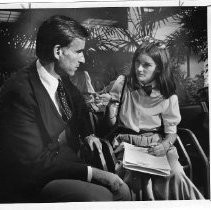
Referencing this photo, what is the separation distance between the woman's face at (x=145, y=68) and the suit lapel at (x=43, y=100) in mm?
547

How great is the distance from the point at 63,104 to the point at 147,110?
0.51 metres

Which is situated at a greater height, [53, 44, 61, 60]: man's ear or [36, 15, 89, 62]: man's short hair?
[36, 15, 89, 62]: man's short hair

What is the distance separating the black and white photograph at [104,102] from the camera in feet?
6.28

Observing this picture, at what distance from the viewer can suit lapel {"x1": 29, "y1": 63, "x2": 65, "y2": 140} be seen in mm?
1912

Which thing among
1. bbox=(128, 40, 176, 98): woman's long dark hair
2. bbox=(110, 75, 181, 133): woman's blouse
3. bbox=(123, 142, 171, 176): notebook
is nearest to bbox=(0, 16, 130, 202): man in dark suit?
bbox=(123, 142, 171, 176): notebook

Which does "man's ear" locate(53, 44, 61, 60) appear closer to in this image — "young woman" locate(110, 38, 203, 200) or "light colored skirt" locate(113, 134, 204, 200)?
"young woman" locate(110, 38, 203, 200)

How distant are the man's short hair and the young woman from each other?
14.6 inches

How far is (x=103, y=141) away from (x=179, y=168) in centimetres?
48

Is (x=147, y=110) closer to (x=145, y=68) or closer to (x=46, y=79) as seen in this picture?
(x=145, y=68)

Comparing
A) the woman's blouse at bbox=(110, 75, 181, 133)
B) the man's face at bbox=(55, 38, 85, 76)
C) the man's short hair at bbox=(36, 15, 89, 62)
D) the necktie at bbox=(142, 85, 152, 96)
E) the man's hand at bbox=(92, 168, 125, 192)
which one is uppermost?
the man's short hair at bbox=(36, 15, 89, 62)

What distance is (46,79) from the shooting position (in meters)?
1.95

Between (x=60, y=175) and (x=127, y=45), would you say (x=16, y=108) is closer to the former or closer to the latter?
(x=60, y=175)

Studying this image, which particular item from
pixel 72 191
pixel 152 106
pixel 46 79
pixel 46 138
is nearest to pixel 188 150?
pixel 152 106

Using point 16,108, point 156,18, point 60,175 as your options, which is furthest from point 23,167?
point 156,18
